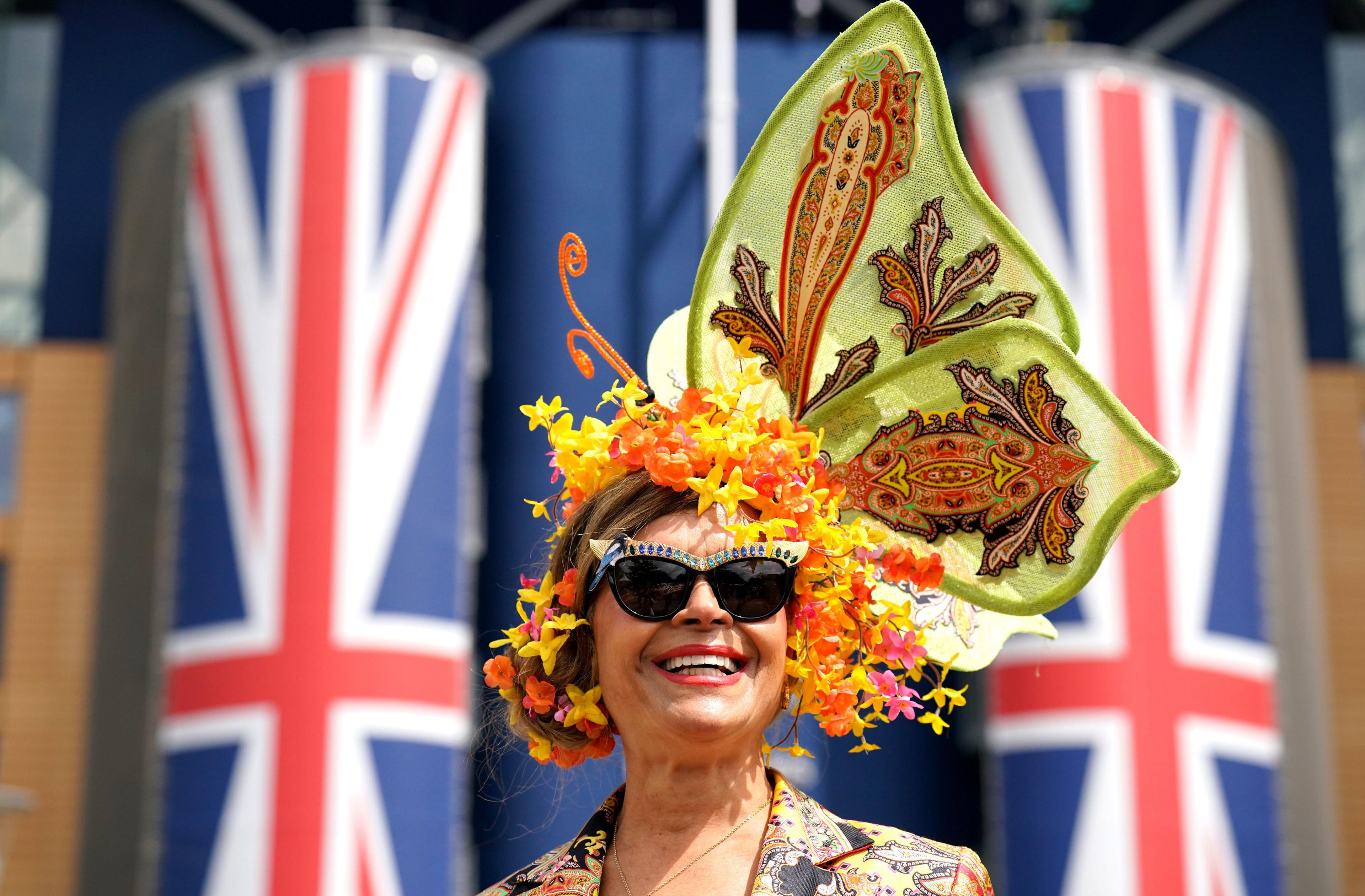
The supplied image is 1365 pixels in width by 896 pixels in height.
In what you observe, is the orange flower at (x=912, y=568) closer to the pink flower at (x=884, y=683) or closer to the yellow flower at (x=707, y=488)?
the pink flower at (x=884, y=683)

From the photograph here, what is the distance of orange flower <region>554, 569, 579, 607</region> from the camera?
2.40 m

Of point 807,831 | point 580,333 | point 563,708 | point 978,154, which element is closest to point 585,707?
point 563,708

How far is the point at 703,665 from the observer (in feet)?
7.19

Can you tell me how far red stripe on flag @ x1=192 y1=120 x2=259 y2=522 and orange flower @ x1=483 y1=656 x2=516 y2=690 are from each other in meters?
5.60

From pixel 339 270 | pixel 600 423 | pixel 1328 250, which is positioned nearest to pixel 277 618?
pixel 339 270

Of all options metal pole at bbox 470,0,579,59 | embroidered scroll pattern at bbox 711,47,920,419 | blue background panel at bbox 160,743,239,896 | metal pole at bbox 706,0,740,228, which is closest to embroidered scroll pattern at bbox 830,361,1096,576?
embroidered scroll pattern at bbox 711,47,920,419

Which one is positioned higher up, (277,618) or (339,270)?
(339,270)

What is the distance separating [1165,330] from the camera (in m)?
8.24

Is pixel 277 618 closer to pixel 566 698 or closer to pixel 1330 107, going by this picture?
pixel 566 698

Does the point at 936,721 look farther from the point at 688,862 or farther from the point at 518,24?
the point at 518,24

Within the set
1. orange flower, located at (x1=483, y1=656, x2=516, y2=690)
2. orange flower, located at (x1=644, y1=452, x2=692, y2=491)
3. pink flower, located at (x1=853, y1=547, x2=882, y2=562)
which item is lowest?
orange flower, located at (x1=483, y1=656, x2=516, y2=690)

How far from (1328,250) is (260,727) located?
22.3 ft

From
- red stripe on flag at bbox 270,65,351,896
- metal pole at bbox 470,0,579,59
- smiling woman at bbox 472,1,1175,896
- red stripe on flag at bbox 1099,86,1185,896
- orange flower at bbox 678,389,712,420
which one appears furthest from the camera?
metal pole at bbox 470,0,579,59

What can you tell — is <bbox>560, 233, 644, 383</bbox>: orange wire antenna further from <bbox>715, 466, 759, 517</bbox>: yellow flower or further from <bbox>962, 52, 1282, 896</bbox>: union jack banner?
<bbox>962, 52, 1282, 896</bbox>: union jack banner
